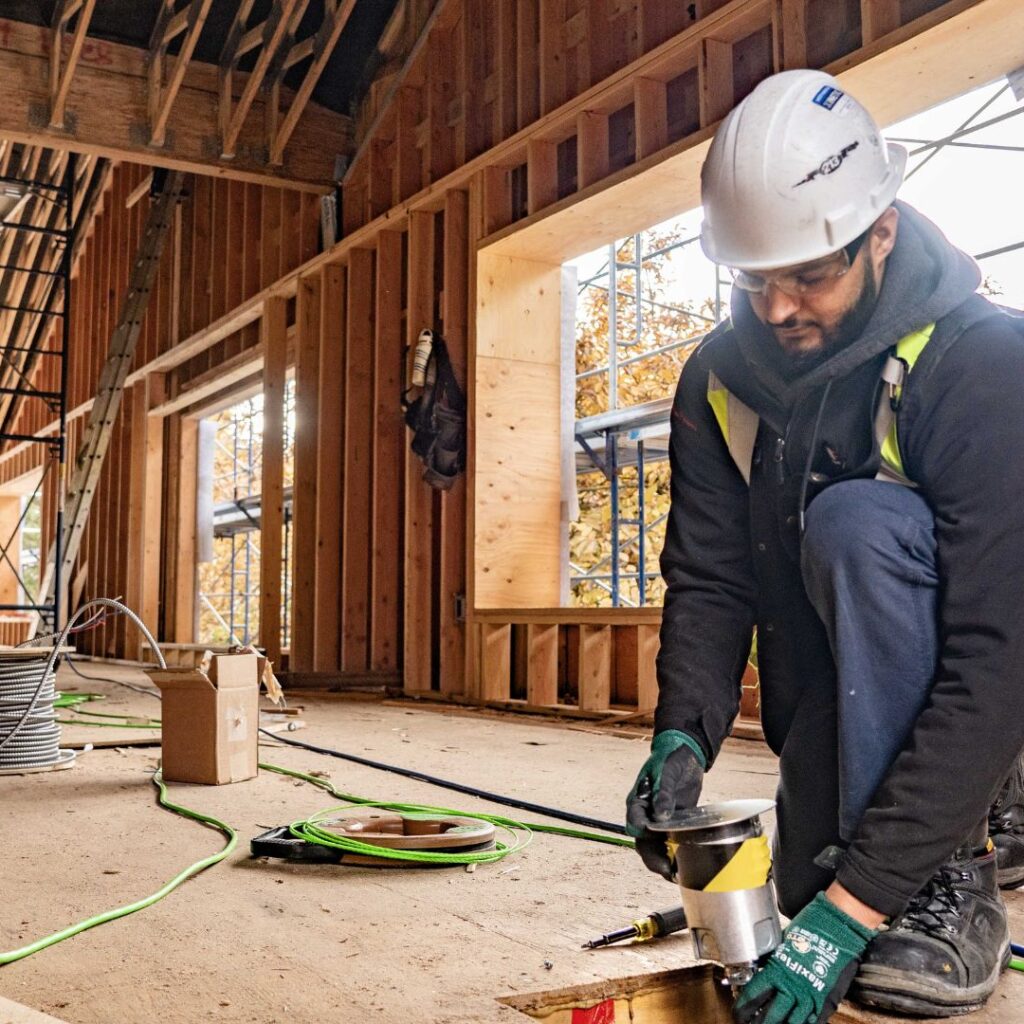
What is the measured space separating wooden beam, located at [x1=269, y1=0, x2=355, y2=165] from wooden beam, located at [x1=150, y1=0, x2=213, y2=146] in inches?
24.9

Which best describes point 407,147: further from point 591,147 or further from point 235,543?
point 235,543

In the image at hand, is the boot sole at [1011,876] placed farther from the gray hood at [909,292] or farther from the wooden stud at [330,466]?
the wooden stud at [330,466]

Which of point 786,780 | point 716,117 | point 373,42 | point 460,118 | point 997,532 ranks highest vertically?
point 373,42

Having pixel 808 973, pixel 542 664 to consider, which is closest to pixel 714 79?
pixel 542 664

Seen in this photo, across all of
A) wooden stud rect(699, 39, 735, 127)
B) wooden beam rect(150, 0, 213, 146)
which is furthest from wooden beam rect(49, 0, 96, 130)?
wooden stud rect(699, 39, 735, 127)

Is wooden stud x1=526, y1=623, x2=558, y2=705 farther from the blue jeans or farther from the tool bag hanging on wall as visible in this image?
the blue jeans

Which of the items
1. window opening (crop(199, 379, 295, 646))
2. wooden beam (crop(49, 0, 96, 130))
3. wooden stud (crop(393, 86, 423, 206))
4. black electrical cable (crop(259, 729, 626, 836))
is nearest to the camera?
black electrical cable (crop(259, 729, 626, 836))

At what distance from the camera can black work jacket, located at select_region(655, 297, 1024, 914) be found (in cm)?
130

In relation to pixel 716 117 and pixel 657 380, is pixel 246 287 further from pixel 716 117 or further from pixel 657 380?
pixel 716 117

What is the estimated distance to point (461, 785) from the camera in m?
3.10

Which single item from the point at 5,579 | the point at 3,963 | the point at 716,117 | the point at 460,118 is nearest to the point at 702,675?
the point at 3,963

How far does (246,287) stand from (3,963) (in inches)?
286

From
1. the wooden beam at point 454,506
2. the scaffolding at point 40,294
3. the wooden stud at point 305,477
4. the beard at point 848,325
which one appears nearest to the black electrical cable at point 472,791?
the beard at point 848,325

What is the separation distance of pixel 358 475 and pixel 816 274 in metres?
5.53
